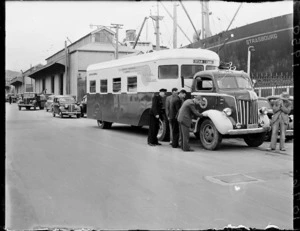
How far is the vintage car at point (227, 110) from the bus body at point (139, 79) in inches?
34.8

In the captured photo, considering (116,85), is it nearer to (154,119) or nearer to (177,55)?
(177,55)

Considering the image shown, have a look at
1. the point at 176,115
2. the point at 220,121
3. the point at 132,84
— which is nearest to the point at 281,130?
the point at 220,121

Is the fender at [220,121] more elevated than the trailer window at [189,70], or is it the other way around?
the trailer window at [189,70]

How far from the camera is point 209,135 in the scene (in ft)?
33.8

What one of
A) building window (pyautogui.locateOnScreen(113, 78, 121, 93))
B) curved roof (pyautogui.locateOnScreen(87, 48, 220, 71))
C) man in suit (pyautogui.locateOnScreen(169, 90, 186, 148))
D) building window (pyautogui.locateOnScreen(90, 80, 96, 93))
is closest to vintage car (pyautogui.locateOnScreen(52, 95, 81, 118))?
building window (pyautogui.locateOnScreen(90, 80, 96, 93))

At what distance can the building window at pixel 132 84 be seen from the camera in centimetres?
1314

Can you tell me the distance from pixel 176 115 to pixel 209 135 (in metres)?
1.13

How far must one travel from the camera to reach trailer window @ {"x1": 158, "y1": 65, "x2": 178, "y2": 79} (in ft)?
38.5

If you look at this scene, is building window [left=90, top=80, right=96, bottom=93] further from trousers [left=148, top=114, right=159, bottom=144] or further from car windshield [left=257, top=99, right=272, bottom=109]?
car windshield [left=257, top=99, right=272, bottom=109]

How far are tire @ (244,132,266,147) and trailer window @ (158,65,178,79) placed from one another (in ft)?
10.1

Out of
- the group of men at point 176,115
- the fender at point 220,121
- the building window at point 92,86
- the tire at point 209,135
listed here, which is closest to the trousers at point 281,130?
the fender at point 220,121

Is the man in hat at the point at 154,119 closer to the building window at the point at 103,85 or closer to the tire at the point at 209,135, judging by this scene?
the tire at the point at 209,135
